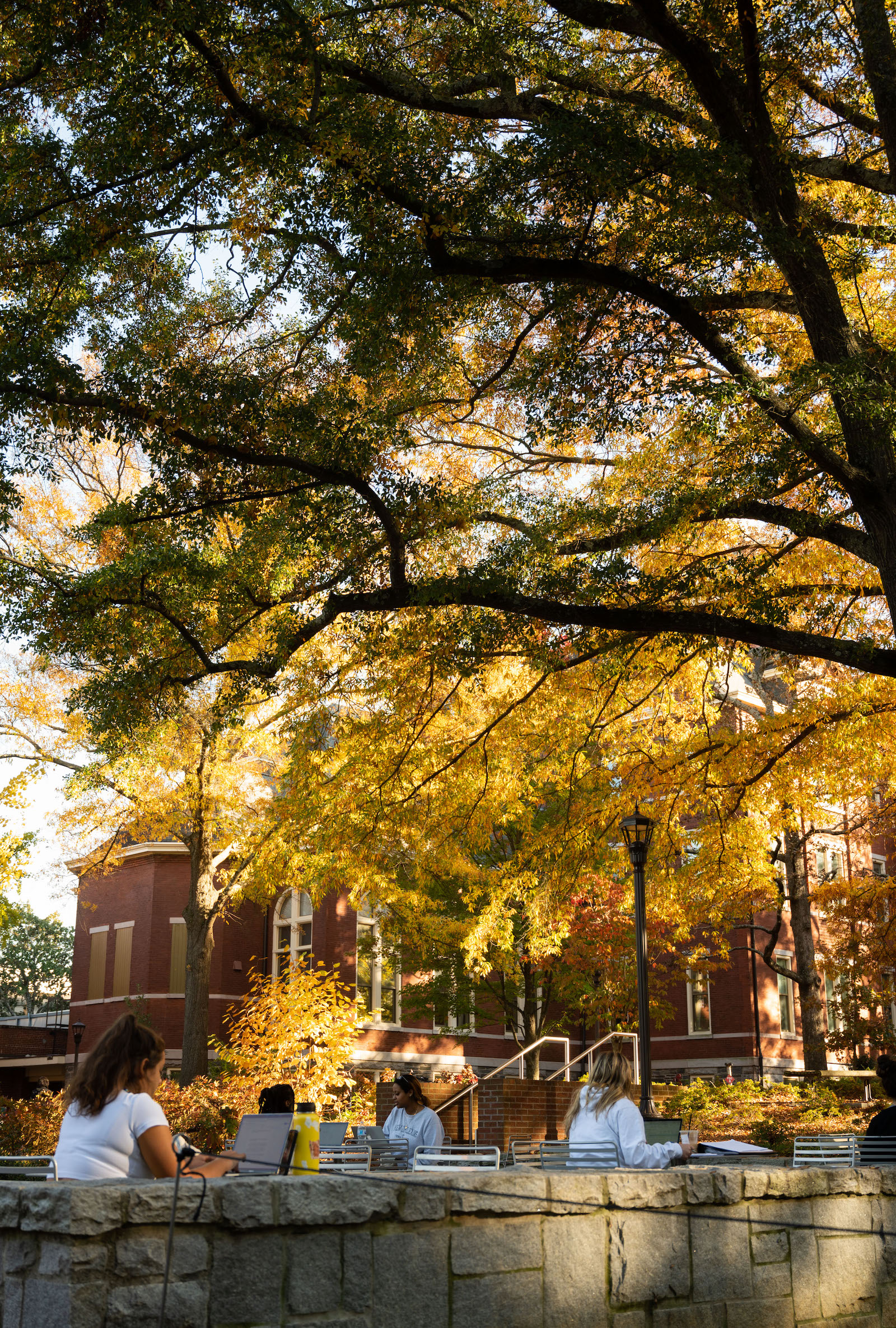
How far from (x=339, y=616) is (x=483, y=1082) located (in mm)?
6278

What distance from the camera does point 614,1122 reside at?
648cm

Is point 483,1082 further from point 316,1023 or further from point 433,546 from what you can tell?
point 433,546

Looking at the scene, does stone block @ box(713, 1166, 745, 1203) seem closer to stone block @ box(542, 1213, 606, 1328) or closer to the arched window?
stone block @ box(542, 1213, 606, 1328)

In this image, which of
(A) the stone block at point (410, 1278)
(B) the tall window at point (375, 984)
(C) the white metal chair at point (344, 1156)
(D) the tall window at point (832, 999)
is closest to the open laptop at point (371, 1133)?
(C) the white metal chair at point (344, 1156)

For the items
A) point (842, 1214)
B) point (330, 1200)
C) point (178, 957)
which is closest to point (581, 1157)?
point (842, 1214)

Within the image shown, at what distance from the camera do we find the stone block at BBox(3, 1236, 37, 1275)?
405 cm

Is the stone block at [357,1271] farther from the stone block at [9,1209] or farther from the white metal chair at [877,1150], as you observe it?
the white metal chair at [877,1150]

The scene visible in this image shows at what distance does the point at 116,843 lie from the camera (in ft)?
78.6

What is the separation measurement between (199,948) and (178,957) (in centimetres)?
1146

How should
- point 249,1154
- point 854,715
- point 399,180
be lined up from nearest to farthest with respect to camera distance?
1. point 249,1154
2. point 399,180
3. point 854,715

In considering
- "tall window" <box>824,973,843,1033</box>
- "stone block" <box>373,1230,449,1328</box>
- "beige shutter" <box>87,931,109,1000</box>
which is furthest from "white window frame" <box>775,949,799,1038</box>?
"stone block" <box>373,1230,449,1328</box>

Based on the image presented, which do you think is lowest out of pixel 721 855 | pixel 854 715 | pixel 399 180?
pixel 721 855

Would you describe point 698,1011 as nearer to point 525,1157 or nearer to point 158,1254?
point 525,1157

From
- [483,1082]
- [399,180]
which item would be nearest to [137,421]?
[399,180]
